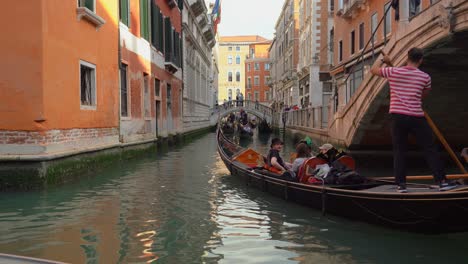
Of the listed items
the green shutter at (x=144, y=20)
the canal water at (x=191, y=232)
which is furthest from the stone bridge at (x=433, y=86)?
the green shutter at (x=144, y=20)

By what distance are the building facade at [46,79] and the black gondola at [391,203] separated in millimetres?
3467

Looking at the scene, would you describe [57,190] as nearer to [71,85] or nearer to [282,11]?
[71,85]

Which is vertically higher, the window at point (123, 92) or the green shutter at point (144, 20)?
the green shutter at point (144, 20)

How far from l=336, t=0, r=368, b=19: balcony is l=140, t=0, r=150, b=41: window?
634 centimetres

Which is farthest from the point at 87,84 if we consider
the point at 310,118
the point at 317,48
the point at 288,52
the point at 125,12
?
the point at 288,52

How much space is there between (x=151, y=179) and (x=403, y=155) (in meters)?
4.90

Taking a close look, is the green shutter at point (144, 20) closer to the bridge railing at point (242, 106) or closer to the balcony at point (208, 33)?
the balcony at point (208, 33)

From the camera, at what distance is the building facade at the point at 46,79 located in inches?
253

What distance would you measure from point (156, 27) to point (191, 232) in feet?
35.0

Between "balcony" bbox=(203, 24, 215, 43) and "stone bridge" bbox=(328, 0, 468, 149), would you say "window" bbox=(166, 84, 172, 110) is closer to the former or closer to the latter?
"stone bridge" bbox=(328, 0, 468, 149)

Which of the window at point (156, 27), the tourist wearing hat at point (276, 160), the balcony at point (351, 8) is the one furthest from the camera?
the balcony at point (351, 8)

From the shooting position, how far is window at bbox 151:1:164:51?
13834 millimetres

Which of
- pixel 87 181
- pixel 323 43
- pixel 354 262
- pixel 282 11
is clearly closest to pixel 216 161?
pixel 87 181

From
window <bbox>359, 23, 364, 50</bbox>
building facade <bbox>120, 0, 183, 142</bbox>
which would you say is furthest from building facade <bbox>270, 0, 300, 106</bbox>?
window <bbox>359, 23, 364, 50</bbox>
